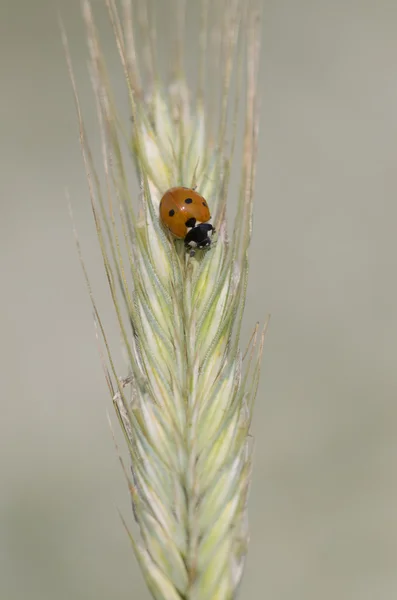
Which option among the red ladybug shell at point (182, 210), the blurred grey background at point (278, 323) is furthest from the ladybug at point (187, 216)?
the blurred grey background at point (278, 323)

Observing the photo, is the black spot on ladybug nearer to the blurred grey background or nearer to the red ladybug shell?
the red ladybug shell

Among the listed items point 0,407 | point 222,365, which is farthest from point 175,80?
point 0,407

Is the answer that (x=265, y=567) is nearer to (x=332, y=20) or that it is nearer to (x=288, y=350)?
(x=288, y=350)

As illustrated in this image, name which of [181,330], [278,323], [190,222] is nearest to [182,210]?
[190,222]

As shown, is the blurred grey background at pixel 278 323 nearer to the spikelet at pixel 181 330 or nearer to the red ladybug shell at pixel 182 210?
the spikelet at pixel 181 330

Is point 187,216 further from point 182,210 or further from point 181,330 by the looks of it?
point 181,330

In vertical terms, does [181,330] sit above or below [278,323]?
below
